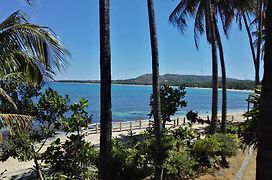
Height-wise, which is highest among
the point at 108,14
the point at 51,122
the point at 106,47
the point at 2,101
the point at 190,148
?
the point at 108,14

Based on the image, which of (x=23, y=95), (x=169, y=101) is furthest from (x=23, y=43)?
(x=169, y=101)

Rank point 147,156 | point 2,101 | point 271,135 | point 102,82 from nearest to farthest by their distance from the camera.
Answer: point 271,135 → point 2,101 → point 102,82 → point 147,156

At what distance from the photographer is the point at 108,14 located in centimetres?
783

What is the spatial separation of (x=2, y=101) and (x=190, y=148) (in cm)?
686

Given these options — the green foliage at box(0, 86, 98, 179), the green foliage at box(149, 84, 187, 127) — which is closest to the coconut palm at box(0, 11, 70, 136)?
the green foliage at box(0, 86, 98, 179)

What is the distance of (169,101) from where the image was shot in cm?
1286

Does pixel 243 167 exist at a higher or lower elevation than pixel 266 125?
lower

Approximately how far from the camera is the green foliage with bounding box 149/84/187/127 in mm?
12781

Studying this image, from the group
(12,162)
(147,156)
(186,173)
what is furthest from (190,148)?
(12,162)

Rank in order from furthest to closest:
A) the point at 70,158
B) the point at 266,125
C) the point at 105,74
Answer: the point at 70,158 < the point at 105,74 < the point at 266,125

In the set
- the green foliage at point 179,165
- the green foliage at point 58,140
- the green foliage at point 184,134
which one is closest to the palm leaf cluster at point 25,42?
the green foliage at point 58,140

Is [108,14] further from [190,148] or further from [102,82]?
[190,148]

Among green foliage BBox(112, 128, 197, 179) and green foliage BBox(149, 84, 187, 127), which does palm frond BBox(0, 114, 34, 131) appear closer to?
green foliage BBox(112, 128, 197, 179)

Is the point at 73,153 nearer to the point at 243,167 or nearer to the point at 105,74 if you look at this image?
the point at 105,74
